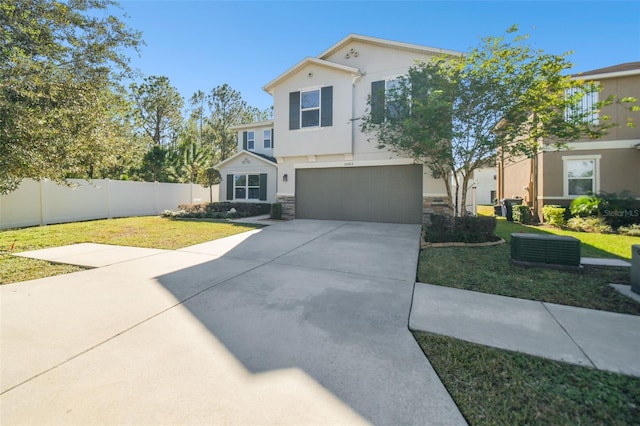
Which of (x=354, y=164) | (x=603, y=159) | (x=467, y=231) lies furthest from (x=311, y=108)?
(x=603, y=159)

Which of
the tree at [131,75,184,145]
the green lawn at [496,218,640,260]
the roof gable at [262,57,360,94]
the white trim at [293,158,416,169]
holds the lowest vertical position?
the green lawn at [496,218,640,260]

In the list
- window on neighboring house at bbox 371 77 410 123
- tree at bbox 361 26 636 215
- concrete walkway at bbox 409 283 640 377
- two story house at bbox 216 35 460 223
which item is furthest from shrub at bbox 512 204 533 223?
concrete walkway at bbox 409 283 640 377

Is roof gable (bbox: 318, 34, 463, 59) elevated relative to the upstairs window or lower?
elevated

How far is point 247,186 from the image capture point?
16.8 meters

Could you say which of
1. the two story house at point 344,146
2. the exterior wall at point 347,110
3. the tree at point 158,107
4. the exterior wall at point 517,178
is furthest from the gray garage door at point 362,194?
the tree at point 158,107

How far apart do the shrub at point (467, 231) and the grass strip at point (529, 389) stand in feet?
18.4

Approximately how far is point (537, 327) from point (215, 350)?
3564mm

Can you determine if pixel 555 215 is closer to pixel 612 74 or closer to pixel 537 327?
pixel 612 74

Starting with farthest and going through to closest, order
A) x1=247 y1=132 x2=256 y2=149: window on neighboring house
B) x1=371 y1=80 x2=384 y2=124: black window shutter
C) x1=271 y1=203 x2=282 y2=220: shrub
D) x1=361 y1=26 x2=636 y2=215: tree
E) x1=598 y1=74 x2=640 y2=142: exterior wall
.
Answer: x1=247 y1=132 x2=256 y2=149: window on neighboring house, x1=271 y1=203 x2=282 y2=220: shrub, x1=598 y1=74 x2=640 y2=142: exterior wall, x1=371 y1=80 x2=384 y2=124: black window shutter, x1=361 y1=26 x2=636 y2=215: tree

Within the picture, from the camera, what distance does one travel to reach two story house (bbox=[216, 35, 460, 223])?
446 inches

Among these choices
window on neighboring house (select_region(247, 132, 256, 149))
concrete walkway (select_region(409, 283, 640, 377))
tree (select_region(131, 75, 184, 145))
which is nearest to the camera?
concrete walkway (select_region(409, 283, 640, 377))

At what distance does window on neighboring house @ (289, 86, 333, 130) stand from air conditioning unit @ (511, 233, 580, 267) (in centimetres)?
875

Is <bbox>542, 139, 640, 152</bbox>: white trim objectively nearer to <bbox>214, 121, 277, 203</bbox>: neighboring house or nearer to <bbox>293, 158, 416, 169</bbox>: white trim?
<bbox>293, 158, 416, 169</bbox>: white trim

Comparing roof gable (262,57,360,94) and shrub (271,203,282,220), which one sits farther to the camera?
shrub (271,203,282,220)
